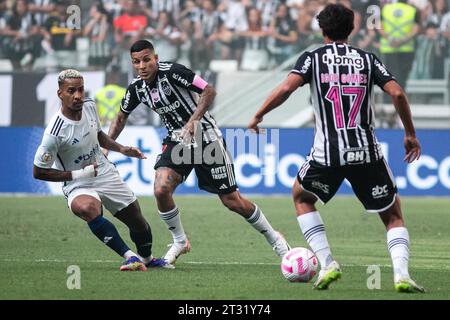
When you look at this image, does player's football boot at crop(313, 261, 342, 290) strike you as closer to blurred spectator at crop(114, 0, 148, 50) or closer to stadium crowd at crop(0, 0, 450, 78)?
stadium crowd at crop(0, 0, 450, 78)

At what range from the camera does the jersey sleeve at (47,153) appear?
9594 mm

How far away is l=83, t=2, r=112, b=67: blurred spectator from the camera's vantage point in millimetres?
21688

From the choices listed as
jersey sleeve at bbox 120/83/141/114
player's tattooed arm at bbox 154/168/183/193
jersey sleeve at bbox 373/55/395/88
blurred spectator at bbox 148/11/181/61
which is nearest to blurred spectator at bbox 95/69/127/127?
blurred spectator at bbox 148/11/181/61

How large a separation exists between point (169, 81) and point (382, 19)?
11780 millimetres

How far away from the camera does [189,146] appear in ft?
33.8

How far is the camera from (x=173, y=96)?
1048 cm

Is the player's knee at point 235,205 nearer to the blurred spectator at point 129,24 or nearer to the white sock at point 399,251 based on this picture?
the white sock at point 399,251

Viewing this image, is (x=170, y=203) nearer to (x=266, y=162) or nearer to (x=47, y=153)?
(x=47, y=153)

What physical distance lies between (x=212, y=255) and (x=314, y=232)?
3.11m

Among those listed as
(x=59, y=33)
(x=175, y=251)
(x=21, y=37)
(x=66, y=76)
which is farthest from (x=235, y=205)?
(x=21, y=37)

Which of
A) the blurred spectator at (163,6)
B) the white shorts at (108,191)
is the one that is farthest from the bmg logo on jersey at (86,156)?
the blurred spectator at (163,6)

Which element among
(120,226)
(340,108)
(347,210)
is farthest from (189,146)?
(347,210)

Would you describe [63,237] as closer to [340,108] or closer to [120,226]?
[120,226]
